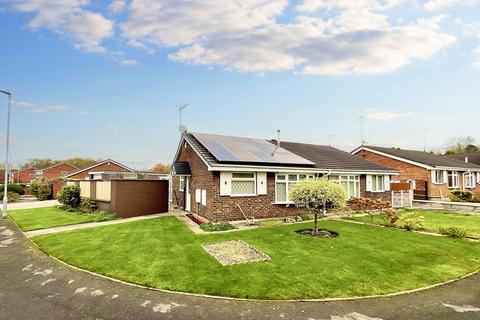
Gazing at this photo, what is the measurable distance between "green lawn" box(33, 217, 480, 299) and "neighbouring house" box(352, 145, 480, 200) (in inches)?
793

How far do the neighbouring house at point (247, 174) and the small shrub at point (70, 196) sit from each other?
831 cm

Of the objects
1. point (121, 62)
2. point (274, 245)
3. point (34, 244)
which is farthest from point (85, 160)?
point (274, 245)

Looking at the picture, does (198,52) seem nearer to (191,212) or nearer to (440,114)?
(191,212)

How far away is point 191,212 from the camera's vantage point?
19.3 m

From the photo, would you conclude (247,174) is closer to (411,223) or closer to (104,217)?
(411,223)

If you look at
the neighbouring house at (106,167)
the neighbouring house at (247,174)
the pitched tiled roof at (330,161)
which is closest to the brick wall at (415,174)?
the pitched tiled roof at (330,161)

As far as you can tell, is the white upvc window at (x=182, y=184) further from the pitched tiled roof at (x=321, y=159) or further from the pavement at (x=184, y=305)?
the pavement at (x=184, y=305)

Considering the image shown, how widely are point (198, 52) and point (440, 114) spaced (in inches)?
894

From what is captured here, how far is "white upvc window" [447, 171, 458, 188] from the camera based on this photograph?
103 ft

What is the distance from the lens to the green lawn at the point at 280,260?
21.8 ft

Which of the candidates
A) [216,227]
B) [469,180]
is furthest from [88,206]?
[469,180]

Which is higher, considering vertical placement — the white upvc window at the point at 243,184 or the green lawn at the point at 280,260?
the white upvc window at the point at 243,184

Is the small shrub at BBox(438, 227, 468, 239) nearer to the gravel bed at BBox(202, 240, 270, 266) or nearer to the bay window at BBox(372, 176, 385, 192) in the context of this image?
the gravel bed at BBox(202, 240, 270, 266)

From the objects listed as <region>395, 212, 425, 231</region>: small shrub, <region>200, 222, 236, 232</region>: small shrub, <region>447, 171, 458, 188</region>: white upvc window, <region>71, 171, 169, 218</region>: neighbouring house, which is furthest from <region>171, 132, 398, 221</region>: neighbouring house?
<region>447, 171, 458, 188</region>: white upvc window
